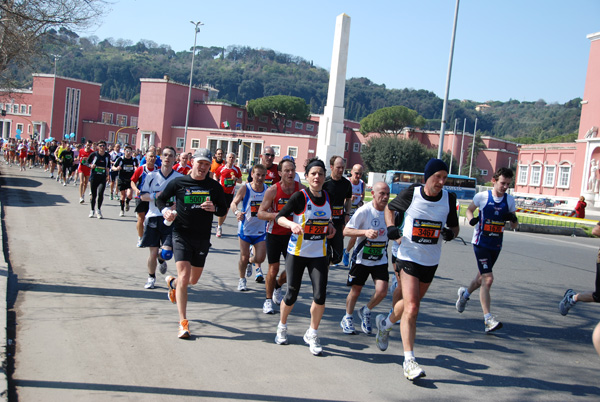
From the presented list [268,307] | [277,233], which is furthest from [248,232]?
[268,307]

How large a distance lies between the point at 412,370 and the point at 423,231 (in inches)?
50.5

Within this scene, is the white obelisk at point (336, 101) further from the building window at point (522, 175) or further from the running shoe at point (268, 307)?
the building window at point (522, 175)

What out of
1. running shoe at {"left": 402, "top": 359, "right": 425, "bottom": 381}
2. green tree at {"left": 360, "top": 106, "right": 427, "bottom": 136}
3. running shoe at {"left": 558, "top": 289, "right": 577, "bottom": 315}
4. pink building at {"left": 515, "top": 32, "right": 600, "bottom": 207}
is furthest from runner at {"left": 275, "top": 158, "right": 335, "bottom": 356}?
green tree at {"left": 360, "top": 106, "right": 427, "bottom": 136}

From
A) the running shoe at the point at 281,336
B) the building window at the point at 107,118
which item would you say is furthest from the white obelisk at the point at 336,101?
the building window at the point at 107,118

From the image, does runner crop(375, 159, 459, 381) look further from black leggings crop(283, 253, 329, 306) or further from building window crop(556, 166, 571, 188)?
building window crop(556, 166, 571, 188)

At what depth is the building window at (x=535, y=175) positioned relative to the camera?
6347 centimetres

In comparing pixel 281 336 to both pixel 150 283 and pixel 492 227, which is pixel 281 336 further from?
pixel 492 227

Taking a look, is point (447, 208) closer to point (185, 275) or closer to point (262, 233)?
point (185, 275)

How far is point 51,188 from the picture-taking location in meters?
22.7

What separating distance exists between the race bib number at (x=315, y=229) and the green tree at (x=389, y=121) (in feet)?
290

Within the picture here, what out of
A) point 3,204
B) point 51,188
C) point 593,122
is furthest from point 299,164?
point 3,204

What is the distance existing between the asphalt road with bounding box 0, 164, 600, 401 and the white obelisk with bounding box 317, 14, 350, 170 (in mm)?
15369

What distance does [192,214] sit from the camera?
19.6ft

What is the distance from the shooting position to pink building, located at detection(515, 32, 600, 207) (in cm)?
5172
